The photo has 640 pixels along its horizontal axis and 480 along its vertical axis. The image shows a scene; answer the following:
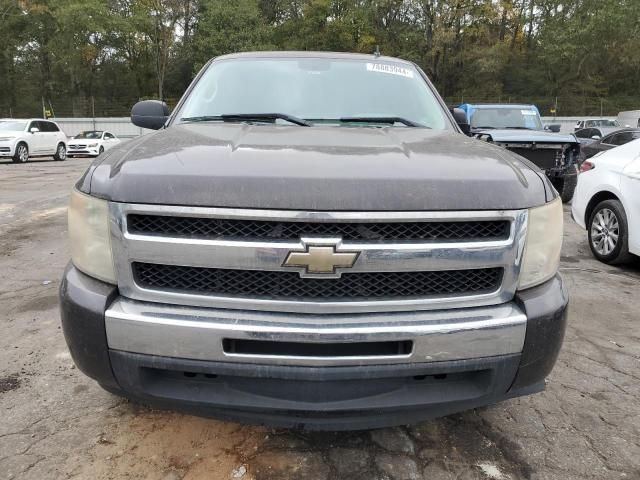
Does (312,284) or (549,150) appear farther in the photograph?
(549,150)

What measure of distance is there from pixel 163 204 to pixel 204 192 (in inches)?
5.7

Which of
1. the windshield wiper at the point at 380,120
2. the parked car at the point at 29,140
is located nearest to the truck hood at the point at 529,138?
the windshield wiper at the point at 380,120

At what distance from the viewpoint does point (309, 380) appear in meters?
1.75

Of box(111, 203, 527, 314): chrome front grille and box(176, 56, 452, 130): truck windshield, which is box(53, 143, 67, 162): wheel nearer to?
box(176, 56, 452, 130): truck windshield

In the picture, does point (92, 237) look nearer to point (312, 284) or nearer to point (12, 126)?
point (312, 284)

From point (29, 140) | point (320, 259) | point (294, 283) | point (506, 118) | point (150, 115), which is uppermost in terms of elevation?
point (150, 115)

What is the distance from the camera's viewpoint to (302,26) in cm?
4206

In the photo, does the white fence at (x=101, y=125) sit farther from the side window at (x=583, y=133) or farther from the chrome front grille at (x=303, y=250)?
the chrome front grille at (x=303, y=250)

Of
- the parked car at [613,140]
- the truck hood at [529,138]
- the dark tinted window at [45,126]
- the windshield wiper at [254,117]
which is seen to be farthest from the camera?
the dark tinted window at [45,126]

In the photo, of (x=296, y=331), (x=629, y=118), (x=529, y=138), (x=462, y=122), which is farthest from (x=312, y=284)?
(x=629, y=118)

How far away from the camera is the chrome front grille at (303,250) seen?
1.73m

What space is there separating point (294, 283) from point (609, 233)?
4.79 metres

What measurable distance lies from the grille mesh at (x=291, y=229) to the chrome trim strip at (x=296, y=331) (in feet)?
0.89

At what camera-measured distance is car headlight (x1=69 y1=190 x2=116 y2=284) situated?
5.94 ft
